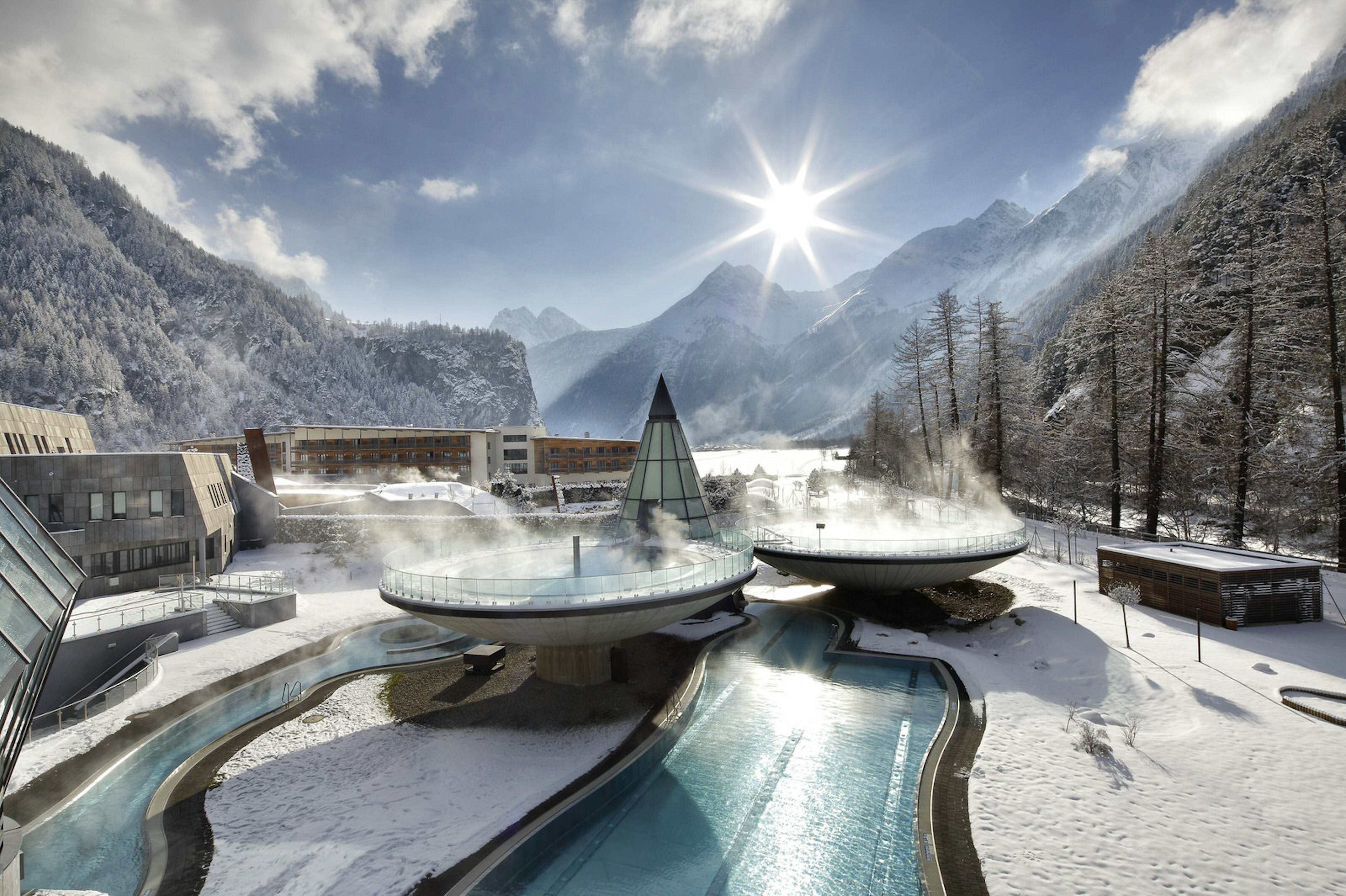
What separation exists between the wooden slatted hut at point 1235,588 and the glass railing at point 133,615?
33013 mm

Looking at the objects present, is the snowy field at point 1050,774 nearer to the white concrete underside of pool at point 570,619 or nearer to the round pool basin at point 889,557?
the white concrete underside of pool at point 570,619

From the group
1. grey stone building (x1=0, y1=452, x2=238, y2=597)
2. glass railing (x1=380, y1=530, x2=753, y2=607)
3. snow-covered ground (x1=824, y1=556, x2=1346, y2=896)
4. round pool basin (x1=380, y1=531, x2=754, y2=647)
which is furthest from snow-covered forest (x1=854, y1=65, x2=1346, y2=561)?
grey stone building (x1=0, y1=452, x2=238, y2=597)

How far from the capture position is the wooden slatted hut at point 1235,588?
1609cm

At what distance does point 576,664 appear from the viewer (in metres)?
15.4

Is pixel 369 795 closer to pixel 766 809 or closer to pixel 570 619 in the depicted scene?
pixel 570 619

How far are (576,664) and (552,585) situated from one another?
308 centimetres

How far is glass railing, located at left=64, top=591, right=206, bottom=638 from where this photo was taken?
58.1ft

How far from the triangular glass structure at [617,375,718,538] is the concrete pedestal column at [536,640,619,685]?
644 cm

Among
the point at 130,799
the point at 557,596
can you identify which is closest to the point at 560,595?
the point at 557,596

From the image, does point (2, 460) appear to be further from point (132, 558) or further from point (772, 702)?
point (772, 702)

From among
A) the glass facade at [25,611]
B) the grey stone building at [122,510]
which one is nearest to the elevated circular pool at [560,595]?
the glass facade at [25,611]

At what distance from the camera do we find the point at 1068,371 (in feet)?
215

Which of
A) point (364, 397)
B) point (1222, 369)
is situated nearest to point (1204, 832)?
point (1222, 369)

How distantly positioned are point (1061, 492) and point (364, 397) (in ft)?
539
